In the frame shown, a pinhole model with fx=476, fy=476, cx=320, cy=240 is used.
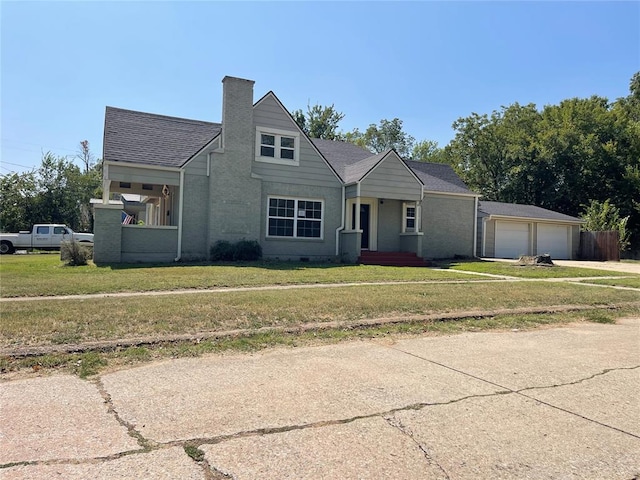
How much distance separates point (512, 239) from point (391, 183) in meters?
11.8

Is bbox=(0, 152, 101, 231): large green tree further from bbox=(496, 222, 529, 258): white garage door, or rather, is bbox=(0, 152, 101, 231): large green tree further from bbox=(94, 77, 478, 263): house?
bbox=(496, 222, 529, 258): white garage door

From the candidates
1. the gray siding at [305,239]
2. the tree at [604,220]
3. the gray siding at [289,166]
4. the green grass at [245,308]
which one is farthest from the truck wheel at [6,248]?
the tree at [604,220]

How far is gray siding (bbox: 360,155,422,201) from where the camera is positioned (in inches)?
794

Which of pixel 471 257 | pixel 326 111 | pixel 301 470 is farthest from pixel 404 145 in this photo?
pixel 301 470

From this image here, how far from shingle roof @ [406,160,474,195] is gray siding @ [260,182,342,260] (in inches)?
212

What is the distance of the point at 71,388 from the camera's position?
431 cm

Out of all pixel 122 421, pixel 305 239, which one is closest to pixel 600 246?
pixel 305 239

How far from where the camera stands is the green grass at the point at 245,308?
6.30 m

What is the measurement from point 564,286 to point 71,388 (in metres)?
12.1

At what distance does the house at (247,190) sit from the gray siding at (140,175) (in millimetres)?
34

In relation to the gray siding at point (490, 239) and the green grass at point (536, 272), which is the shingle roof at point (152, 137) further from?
the gray siding at point (490, 239)

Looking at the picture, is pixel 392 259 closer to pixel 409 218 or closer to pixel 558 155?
pixel 409 218

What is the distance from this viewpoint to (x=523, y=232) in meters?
28.9

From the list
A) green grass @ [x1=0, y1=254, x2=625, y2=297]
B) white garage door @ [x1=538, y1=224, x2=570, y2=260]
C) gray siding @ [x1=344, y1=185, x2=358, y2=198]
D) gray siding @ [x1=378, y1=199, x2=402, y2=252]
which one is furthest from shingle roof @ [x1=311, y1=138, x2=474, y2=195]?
white garage door @ [x1=538, y1=224, x2=570, y2=260]
